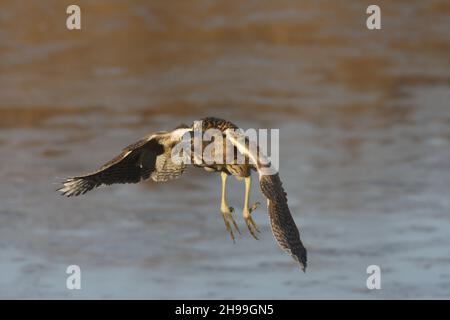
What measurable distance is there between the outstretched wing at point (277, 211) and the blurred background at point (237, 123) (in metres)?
4.95

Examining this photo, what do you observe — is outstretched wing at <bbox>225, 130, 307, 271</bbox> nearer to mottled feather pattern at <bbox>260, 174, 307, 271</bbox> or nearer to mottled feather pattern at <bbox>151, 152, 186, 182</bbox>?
mottled feather pattern at <bbox>260, 174, 307, 271</bbox>

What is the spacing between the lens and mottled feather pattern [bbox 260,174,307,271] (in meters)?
6.31

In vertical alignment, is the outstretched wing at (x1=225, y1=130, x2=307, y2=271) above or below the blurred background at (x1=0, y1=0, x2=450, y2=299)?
below

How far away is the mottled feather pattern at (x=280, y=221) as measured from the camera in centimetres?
631

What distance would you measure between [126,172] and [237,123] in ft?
25.3

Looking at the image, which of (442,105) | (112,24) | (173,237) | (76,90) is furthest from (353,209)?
(112,24)

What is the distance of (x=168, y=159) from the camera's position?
23.6 feet

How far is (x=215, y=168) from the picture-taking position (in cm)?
689

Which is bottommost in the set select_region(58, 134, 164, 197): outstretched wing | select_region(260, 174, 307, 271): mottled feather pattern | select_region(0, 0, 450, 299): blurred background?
select_region(260, 174, 307, 271): mottled feather pattern

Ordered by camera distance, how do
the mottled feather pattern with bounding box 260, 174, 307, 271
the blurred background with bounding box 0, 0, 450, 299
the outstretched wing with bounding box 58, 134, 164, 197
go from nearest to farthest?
1. the mottled feather pattern with bounding box 260, 174, 307, 271
2. the outstretched wing with bounding box 58, 134, 164, 197
3. the blurred background with bounding box 0, 0, 450, 299

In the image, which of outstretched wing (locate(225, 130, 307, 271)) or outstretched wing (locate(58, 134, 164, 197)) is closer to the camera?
outstretched wing (locate(225, 130, 307, 271))

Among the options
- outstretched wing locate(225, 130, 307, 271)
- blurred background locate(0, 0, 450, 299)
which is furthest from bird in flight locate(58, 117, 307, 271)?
blurred background locate(0, 0, 450, 299)

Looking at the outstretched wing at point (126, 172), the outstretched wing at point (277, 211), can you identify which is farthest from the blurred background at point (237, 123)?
the outstretched wing at point (277, 211)

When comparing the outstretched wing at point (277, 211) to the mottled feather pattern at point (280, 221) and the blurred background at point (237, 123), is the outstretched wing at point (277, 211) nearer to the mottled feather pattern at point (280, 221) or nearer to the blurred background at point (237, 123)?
the mottled feather pattern at point (280, 221)
